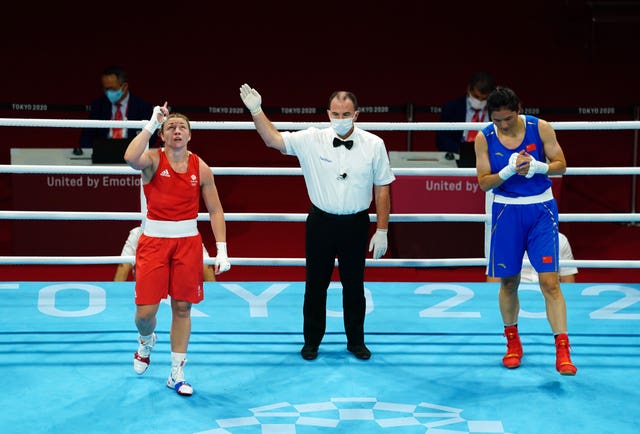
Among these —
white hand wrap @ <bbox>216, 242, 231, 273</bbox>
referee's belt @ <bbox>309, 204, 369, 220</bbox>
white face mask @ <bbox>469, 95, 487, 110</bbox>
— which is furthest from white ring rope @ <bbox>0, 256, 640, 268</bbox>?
white face mask @ <bbox>469, 95, 487, 110</bbox>

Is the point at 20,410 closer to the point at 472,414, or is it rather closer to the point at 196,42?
the point at 472,414

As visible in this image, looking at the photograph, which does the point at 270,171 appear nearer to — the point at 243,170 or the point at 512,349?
the point at 243,170

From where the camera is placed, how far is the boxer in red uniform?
4.57 meters

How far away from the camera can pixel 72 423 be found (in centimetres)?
422

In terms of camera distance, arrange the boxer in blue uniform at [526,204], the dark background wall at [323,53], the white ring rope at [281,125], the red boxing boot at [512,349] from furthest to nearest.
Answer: the dark background wall at [323,53], the white ring rope at [281,125], the red boxing boot at [512,349], the boxer in blue uniform at [526,204]

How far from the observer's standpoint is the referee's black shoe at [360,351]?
16.4 feet

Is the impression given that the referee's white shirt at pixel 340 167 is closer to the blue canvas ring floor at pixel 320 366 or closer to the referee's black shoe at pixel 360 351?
the referee's black shoe at pixel 360 351

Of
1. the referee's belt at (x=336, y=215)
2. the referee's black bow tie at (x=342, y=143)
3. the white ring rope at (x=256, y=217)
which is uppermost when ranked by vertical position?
the referee's black bow tie at (x=342, y=143)

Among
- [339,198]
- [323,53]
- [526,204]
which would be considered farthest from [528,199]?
[323,53]

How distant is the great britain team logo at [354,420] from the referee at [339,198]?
24.3 inches

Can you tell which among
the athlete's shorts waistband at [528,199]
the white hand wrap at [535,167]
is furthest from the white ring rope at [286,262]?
the white hand wrap at [535,167]

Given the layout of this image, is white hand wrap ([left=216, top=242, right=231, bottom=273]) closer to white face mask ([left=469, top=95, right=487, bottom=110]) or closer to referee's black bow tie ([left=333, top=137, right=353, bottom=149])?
referee's black bow tie ([left=333, top=137, right=353, bottom=149])

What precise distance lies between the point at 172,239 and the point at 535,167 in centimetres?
173

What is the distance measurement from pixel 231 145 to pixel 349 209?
6.94m
